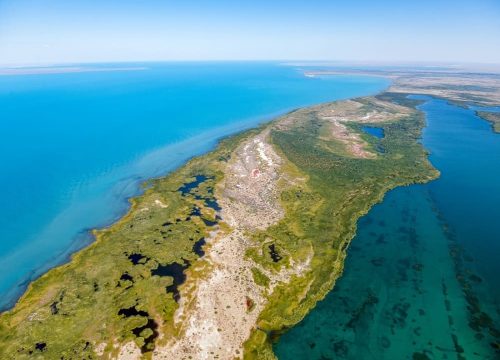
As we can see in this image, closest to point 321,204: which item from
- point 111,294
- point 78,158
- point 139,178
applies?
point 111,294

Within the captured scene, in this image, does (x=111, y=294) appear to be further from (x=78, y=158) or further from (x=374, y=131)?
(x=374, y=131)

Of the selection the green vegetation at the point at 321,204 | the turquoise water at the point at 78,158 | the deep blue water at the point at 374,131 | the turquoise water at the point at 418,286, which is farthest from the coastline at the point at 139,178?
the deep blue water at the point at 374,131

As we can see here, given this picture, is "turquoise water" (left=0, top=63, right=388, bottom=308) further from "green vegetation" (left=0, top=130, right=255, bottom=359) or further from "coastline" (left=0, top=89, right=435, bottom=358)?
"green vegetation" (left=0, top=130, right=255, bottom=359)

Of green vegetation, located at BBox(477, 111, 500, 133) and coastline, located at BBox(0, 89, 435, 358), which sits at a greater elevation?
coastline, located at BBox(0, 89, 435, 358)

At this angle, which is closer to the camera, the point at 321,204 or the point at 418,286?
the point at 418,286

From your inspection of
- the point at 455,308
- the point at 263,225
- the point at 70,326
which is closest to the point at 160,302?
the point at 70,326

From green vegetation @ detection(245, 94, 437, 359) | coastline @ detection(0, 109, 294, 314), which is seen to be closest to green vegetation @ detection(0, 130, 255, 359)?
coastline @ detection(0, 109, 294, 314)

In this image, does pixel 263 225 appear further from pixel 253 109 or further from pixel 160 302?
pixel 253 109
